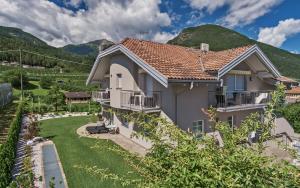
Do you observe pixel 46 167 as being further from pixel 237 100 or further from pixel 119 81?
pixel 237 100

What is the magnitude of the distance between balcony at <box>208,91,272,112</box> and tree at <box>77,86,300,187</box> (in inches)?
596

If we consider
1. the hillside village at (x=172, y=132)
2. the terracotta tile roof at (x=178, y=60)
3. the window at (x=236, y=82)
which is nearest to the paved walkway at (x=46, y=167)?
the hillside village at (x=172, y=132)

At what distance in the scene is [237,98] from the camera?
21.2 metres

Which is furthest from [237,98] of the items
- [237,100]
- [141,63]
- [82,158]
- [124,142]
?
[82,158]

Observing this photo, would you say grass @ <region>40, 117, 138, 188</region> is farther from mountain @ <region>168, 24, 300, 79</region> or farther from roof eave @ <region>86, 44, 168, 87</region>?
mountain @ <region>168, 24, 300, 79</region>

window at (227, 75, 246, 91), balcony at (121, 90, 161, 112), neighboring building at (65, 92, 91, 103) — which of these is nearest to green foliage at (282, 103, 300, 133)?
window at (227, 75, 246, 91)

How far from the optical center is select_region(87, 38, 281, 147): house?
17578mm

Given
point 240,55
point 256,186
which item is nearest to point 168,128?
point 256,186

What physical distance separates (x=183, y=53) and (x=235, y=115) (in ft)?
23.9

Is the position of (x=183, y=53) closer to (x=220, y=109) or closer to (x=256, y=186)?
(x=220, y=109)

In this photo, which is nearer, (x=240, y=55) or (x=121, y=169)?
(x=121, y=169)

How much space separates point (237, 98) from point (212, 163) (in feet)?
61.8

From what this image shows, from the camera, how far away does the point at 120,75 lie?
2219cm

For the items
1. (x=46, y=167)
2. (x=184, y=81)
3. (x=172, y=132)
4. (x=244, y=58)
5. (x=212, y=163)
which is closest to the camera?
(x=212, y=163)
